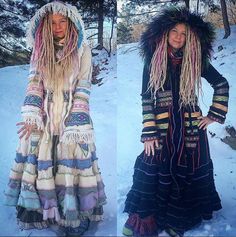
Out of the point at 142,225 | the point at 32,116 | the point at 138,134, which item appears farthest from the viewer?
the point at 138,134

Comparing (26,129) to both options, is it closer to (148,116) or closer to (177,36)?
(148,116)

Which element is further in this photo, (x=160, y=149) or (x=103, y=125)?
(x=103, y=125)

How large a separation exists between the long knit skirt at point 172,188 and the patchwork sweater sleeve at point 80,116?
0.34m

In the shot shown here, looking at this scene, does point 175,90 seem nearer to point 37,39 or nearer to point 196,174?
point 196,174

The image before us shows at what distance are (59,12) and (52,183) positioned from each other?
0.83m

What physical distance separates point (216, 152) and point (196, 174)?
19 cm

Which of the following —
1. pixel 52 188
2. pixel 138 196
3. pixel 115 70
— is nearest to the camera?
pixel 52 188

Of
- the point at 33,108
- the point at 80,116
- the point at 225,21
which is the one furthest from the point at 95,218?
the point at 225,21

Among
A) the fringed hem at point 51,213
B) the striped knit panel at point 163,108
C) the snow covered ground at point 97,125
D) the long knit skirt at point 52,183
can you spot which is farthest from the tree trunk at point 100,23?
the fringed hem at point 51,213

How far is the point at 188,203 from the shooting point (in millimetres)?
1884

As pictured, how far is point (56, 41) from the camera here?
1854mm

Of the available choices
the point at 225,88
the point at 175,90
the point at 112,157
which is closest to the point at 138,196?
the point at 112,157

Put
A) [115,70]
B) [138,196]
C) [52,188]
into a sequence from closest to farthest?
1. [52,188]
2. [138,196]
3. [115,70]

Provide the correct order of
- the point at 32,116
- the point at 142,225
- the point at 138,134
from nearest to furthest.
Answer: the point at 32,116 → the point at 142,225 → the point at 138,134
